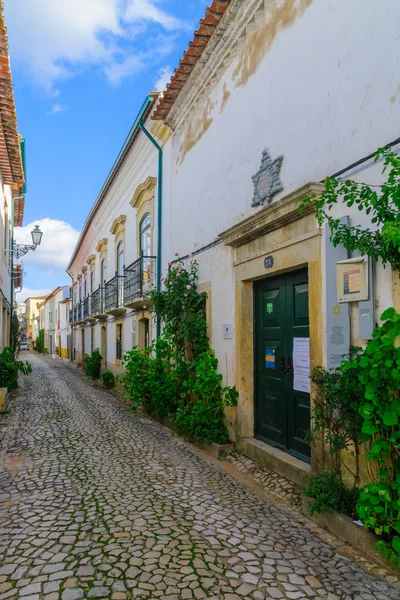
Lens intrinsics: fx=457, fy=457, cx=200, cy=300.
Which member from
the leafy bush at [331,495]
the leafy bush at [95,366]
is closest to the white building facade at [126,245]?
the leafy bush at [95,366]

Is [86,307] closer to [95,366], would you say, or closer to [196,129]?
[95,366]

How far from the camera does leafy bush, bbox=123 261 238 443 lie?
5.77 metres

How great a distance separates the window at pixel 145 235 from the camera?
34.4 feet

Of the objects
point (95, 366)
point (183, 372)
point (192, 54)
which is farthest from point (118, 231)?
point (183, 372)

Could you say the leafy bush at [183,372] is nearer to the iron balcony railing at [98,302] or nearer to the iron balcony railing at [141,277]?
the iron balcony railing at [141,277]

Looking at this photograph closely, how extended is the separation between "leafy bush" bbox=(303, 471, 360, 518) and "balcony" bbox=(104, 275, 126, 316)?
903 centimetres

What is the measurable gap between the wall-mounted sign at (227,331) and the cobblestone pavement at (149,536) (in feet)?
4.90

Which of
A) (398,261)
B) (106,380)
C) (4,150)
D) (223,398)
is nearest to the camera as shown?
(398,261)

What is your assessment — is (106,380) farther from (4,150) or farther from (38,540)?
(38,540)

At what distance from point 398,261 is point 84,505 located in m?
3.04

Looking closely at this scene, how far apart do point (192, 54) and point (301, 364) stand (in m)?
4.69

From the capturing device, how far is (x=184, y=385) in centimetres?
631

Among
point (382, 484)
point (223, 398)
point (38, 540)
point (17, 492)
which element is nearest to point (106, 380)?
point (223, 398)

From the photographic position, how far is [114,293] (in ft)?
44.9
